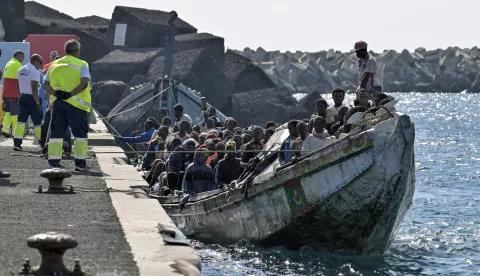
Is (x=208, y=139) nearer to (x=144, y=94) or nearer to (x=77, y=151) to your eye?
(x=77, y=151)

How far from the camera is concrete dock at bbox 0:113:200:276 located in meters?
9.86

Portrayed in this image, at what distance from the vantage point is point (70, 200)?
13883 millimetres

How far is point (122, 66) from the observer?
56844 millimetres

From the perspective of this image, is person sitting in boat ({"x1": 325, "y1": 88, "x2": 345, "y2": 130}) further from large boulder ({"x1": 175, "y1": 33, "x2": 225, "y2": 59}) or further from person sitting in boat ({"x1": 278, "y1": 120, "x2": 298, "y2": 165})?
large boulder ({"x1": 175, "y1": 33, "x2": 225, "y2": 59})

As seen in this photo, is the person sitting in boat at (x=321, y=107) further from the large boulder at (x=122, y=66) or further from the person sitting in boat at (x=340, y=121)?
the large boulder at (x=122, y=66)

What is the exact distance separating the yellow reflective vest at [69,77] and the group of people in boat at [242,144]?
1.58 metres

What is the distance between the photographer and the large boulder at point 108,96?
52.7m

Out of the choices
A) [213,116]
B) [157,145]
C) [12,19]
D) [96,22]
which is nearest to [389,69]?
[96,22]

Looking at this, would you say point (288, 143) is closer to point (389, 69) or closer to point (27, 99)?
point (27, 99)

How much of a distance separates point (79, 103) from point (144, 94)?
22.2m

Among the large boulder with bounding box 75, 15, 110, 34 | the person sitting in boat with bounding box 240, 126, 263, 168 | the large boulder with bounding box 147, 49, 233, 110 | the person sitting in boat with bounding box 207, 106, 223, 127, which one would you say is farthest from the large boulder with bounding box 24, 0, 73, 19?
the person sitting in boat with bounding box 240, 126, 263, 168

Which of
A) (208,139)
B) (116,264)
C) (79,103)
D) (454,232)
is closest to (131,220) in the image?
(116,264)

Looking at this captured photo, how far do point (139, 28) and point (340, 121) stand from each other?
143ft

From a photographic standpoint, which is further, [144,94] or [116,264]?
[144,94]
